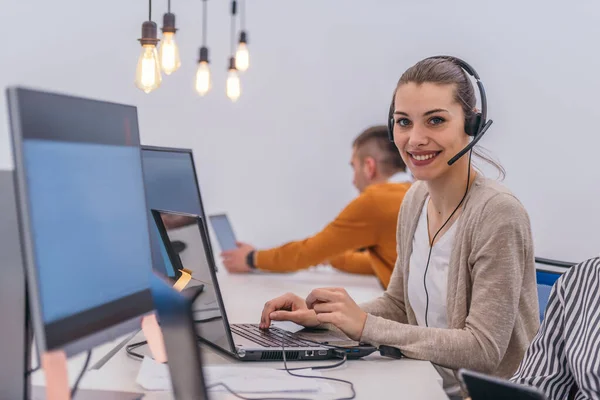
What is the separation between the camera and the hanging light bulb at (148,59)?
2.25 m

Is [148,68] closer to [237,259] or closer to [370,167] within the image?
[237,259]

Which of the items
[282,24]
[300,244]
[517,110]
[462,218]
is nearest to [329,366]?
[462,218]

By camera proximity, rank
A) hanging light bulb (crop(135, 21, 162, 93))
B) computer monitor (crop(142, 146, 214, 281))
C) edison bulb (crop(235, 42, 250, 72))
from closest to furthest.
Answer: computer monitor (crop(142, 146, 214, 281)) → hanging light bulb (crop(135, 21, 162, 93)) → edison bulb (crop(235, 42, 250, 72))

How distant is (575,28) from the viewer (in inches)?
143

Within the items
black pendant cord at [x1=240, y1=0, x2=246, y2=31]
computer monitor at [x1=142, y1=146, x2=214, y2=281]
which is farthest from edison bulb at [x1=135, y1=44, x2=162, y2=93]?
black pendant cord at [x1=240, y1=0, x2=246, y2=31]

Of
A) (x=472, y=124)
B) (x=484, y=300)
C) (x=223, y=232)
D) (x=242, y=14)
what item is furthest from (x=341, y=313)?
(x=242, y=14)

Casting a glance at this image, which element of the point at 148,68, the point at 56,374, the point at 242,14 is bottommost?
the point at 56,374

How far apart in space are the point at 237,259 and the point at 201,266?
1.54 m

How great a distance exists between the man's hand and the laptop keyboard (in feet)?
3.95

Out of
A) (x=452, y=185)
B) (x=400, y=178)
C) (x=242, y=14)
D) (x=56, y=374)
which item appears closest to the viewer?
(x=56, y=374)

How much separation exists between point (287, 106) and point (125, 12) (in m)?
1.11

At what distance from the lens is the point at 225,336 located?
51.4 inches

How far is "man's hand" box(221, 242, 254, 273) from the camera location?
2789 millimetres

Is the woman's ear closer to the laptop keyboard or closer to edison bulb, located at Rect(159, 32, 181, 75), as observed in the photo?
edison bulb, located at Rect(159, 32, 181, 75)
